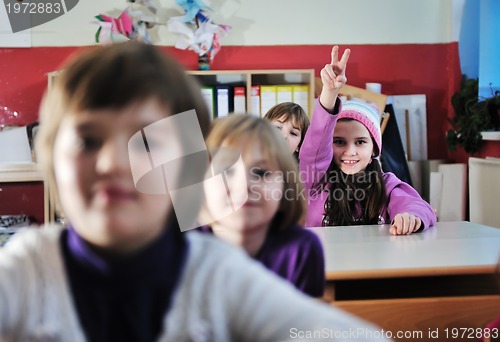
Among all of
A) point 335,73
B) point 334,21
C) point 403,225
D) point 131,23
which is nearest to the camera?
point 335,73

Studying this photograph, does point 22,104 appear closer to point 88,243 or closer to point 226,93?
point 226,93

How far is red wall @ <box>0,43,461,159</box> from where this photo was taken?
3850 millimetres

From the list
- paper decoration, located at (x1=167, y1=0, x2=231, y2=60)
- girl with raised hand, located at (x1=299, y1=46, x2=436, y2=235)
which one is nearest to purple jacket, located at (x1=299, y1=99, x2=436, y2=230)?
girl with raised hand, located at (x1=299, y1=46, x2=436, y2=235)

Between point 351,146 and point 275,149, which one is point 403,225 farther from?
point 275,149

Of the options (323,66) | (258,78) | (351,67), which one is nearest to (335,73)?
(323,66)

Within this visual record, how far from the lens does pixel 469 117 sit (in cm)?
352

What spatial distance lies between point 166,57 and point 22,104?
12.2 feet

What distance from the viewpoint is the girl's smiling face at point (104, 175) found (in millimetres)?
424

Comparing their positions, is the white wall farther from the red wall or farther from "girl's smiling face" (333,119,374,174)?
"girl's smiling face" (333,119,374,174)

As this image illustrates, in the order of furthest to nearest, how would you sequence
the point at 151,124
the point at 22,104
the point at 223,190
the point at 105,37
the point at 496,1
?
the point at 22,104 < the point at 105,37 < the point at 496,1 < the point at 223,190 < the point at 151,124

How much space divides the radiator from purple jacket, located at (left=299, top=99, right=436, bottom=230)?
204 centimetres

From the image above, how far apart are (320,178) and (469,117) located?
8.18 ft

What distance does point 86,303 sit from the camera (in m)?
0.46

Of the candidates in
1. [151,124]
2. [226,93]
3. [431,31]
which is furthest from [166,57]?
[431,31]
